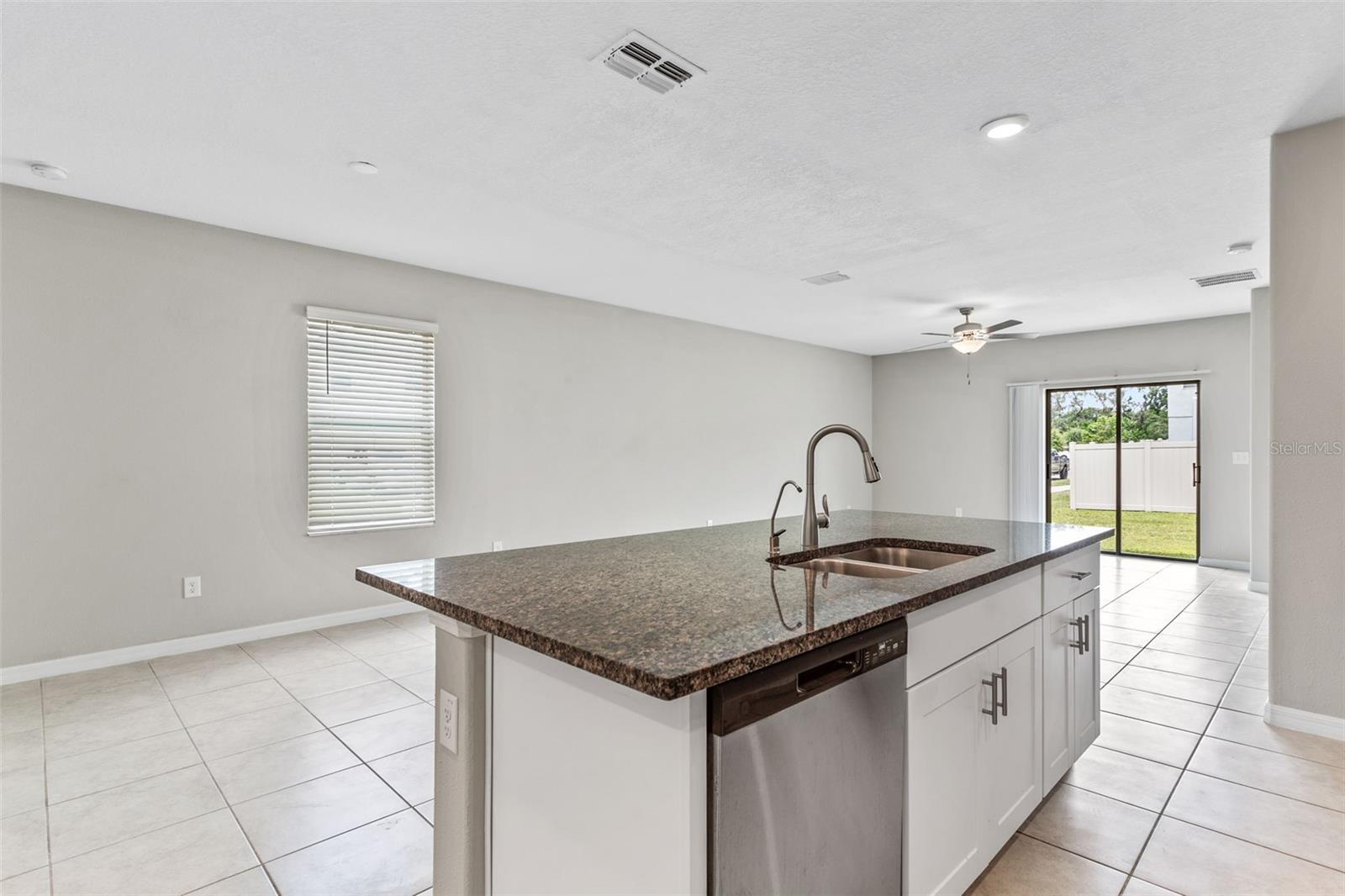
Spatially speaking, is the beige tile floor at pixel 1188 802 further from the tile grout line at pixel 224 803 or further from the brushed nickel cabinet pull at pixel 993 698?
the tile grout line at pixel 224 803

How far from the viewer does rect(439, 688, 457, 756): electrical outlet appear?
149 cm

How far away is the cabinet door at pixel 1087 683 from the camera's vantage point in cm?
239

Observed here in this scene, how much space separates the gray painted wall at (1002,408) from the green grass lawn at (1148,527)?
109 centimetres

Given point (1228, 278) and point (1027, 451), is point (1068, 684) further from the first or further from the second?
point (1027, 451)

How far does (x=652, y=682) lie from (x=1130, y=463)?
8745 millimetres

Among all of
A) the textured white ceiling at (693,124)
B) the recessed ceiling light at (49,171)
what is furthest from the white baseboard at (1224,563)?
the recessed ceiling light at (49,171)

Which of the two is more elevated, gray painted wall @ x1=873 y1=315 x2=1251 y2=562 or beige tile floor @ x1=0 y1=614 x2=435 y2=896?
gray painted wall @ x1=873 y1=315 x2=1251 y2=562

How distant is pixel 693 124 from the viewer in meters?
2.66

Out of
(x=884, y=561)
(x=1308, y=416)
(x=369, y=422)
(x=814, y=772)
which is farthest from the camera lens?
(x=369, y=422)

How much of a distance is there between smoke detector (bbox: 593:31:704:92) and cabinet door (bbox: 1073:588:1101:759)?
2.35 meters

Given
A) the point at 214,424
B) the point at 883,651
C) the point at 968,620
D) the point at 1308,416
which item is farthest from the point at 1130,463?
the point at 214,424

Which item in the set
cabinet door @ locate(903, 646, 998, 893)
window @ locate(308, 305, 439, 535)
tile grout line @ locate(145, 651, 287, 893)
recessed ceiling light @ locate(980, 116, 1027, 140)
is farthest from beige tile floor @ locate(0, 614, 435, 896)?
recessed ceiling light @ locate(980, 116, 1027, 140)

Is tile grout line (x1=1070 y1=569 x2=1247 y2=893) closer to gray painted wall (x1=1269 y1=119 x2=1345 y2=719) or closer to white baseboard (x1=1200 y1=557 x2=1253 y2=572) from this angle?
gray painted wall (x1=1269 y1=119 x2=1345 y2=719)

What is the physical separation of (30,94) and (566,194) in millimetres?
2077
